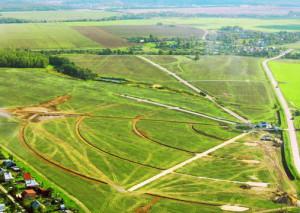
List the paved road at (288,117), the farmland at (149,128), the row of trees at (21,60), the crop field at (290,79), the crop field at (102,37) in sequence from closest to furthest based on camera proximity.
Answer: the farmland at (149,128) → the paved road at (288,117) → the crop field at (290,79) → the row of trees at (21,60) → the crop field at (102,37)

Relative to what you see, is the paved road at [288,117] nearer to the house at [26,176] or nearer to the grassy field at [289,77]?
the grassy field at [289,77]

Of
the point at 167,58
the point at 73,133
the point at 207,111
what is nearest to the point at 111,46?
the point at 167,58

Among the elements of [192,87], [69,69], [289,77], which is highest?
[69,69]

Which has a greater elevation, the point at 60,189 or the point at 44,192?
the point at 44,192

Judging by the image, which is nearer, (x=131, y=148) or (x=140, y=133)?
(x=131, y=148)

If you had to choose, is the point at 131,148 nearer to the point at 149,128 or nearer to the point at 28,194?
Result: the point at 149,128

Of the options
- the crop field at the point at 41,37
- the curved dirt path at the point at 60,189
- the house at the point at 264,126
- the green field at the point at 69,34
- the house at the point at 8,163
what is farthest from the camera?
the green field at the point at 69,34

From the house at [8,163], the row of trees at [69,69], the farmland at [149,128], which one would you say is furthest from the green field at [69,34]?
the house at [8,163]

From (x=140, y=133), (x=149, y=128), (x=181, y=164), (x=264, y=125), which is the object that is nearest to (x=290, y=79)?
(x=264, y=125)
